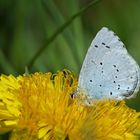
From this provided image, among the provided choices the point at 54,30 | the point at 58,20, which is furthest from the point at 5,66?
the point at 54,30

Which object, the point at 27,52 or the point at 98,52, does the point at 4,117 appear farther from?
the point at 27,52

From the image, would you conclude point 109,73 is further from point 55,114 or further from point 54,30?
point 54,30

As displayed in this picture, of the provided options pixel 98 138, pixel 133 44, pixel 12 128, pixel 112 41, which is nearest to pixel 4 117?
pixel 12 128

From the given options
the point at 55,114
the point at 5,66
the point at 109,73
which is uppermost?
the point at 5,66

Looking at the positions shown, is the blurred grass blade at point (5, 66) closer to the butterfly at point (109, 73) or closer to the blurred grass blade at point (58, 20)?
the blurred grass blade at point (58, 20)

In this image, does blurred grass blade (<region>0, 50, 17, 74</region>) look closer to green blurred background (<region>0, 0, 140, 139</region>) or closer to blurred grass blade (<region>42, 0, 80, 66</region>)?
green blurred background (<region>0, 0, 140, 139</region>)

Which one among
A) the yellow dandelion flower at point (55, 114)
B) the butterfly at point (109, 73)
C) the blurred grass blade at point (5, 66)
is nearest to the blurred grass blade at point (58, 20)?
the blurred grass blade at point (5, 66)
